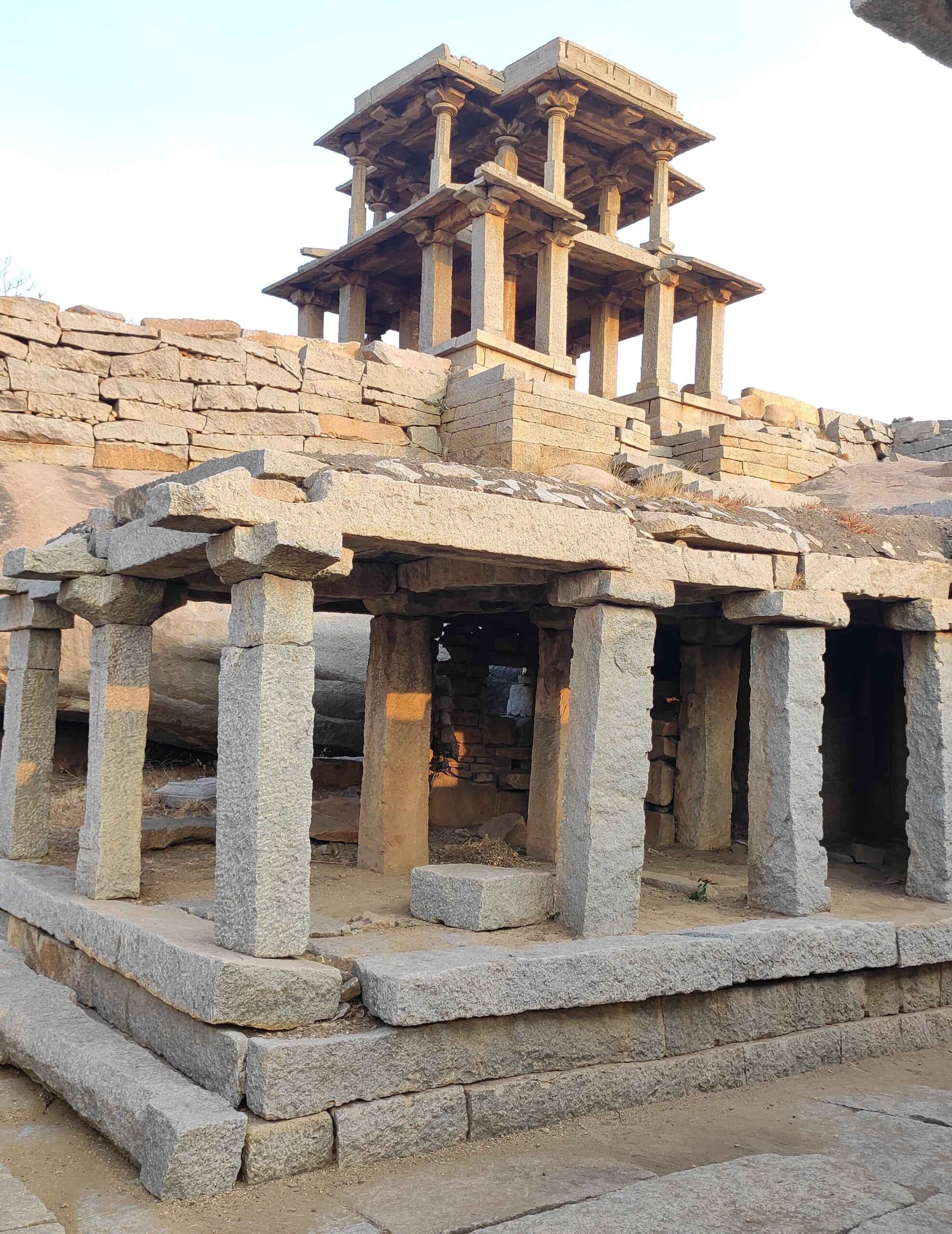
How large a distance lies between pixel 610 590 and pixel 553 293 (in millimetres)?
12230

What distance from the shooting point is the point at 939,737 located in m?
7.29

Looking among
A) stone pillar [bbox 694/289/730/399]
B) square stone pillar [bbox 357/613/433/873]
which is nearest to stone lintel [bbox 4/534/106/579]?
square stone pillar [bbox 357/613/433/873]

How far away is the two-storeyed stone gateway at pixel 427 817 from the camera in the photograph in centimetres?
472

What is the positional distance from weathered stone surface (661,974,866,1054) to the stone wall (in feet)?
25.9

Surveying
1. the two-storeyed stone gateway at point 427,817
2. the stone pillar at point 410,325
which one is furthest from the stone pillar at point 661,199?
the two-storeyed stone gateway at point 427,817

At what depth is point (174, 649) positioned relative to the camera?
1036cm

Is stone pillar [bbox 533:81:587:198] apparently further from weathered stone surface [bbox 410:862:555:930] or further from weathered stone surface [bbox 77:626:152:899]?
weathered stone surface [bbox 410:862:555:930]

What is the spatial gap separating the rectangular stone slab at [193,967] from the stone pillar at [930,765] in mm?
4440

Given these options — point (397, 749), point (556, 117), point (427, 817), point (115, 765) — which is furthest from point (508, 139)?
point (115, 765)

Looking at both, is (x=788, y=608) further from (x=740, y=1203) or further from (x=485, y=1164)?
(x=485, y=1164)

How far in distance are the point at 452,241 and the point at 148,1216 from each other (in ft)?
52.9

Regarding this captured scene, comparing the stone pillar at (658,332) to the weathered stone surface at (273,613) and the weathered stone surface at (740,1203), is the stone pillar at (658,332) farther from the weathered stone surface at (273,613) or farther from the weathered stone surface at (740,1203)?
the weathered stone surface at (740,1203)

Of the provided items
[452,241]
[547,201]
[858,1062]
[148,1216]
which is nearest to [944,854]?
[858,1062]

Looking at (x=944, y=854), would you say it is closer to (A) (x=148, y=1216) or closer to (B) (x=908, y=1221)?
(B) (x=908, y=1221)
